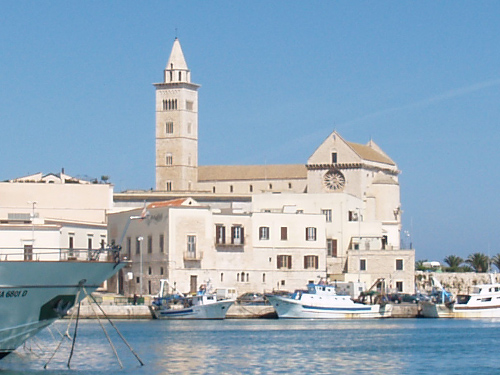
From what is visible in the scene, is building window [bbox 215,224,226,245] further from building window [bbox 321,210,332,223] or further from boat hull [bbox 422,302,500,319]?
boat hull [bbox 422,302,500,319]

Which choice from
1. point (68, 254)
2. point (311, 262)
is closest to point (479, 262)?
point (311, 262)

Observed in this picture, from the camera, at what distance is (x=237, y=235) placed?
82.4 meters

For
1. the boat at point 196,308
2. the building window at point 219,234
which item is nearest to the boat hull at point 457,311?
the boat at point 196,308

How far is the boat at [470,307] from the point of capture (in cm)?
7462

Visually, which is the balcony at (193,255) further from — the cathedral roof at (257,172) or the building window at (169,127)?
the building window at (169,127)

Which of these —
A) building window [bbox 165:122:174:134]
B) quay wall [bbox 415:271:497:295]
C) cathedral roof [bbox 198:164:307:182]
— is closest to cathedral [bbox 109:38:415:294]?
cathedral roof [bbox 198:164:307:182]

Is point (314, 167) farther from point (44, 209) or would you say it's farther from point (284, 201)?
point (44, 209)

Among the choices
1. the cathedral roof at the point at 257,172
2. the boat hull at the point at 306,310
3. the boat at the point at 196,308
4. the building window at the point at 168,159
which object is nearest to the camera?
the boat at the point at 196,308

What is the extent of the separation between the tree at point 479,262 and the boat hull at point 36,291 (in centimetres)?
7563

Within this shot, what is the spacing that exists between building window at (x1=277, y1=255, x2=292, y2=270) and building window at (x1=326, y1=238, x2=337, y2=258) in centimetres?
720

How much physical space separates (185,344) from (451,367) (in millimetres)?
13007

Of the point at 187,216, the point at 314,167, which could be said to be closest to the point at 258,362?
the point at 187,216

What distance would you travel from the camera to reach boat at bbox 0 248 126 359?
115 ft

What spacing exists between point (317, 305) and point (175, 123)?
224ft
